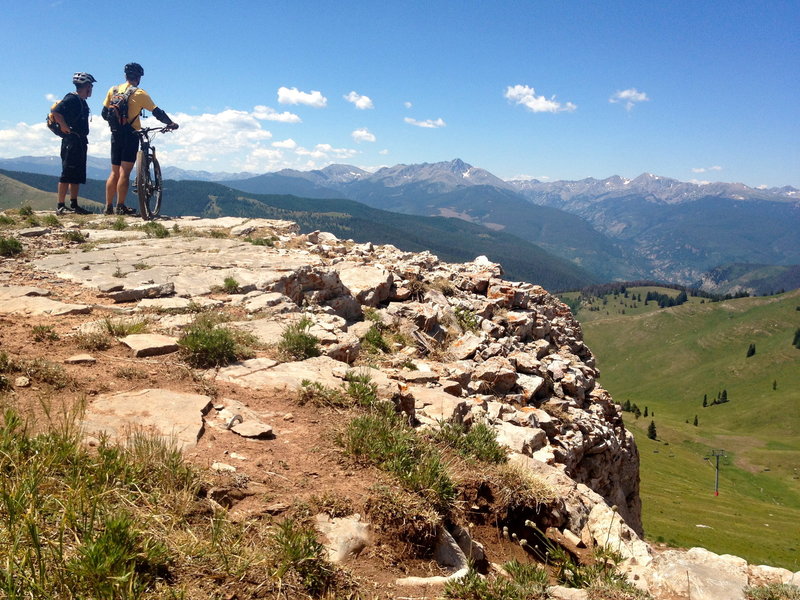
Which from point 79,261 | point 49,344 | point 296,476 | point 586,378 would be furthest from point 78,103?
point 586,378

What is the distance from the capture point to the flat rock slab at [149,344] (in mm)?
7100

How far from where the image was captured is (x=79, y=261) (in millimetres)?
11930

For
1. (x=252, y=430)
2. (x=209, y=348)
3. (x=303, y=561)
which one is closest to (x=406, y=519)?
(x=303, y=561)

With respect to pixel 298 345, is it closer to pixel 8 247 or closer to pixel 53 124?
pixel 8 247

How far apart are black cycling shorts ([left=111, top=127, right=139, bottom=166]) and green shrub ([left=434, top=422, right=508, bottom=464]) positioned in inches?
683

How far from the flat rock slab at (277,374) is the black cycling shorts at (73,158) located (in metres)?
15.4

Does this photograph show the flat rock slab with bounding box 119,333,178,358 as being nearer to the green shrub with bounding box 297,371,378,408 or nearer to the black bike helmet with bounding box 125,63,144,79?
the green shrub with bounding box 297,371,378,408

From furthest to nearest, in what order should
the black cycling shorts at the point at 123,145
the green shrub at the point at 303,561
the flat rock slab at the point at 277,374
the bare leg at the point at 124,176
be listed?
the bare leg at the point at 124,176
the black cycling shorts at the point at 123,145
the flat rock slab at the point at 277,374
the green shrub at the point at 303,561

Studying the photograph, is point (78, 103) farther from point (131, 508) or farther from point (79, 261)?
point (131, 508)

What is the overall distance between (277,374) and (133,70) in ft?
53.5

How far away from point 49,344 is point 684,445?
201538 millimetres

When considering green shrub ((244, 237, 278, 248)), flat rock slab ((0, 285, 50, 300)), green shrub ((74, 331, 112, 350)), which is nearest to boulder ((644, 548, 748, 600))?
green shrub ((74, 331, 112, 350))

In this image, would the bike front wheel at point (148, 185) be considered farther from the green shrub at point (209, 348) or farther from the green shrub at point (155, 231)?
the green shrub at point (209, 348)

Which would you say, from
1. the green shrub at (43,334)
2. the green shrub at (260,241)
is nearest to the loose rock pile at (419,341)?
the green shrub at (260,241)
